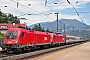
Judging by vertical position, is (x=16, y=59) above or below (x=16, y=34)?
below

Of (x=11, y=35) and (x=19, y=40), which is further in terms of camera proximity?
(x=11, y=35)

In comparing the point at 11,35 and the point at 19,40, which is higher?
the point at 11,35

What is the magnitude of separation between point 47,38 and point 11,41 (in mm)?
16618

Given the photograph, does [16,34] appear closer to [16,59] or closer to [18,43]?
[18,43]

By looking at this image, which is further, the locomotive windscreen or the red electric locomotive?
the locomotive windscreen

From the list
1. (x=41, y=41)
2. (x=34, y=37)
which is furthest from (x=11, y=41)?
(x=41, y=41)

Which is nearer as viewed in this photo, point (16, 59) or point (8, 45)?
point (16, 59)

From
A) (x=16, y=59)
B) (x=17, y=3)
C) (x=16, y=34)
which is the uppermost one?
(x=17, y=3)

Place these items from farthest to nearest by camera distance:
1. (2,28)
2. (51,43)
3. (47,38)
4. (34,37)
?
1. (2,28)
2. (51,43)
3. (47,38)
4. (34,37)

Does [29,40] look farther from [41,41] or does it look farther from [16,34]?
[41,41]

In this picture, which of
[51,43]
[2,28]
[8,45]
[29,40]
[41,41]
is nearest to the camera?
[8,45]

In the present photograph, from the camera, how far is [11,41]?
29.9 m

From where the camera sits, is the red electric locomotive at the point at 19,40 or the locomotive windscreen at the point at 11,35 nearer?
Answer: the red electric locomotive at the point at 19,40

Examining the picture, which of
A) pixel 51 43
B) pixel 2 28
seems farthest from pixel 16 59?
pixel 2 28
